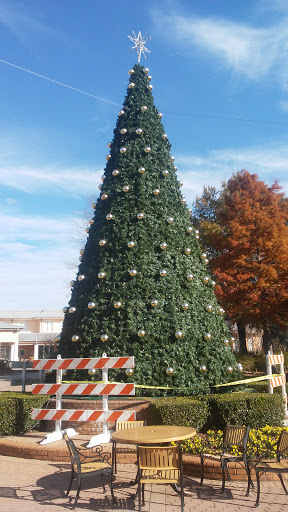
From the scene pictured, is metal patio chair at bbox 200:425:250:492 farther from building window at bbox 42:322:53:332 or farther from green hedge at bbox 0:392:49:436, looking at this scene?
building window at bbox 42:322:53:332

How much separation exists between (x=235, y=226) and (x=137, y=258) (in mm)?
12135

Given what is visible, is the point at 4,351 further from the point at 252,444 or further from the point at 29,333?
the point at 252,444

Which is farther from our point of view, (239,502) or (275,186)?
(275,186)

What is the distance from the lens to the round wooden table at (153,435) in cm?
485

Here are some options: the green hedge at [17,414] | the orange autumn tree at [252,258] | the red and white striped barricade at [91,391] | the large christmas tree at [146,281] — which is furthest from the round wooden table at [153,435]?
the orange autumn tree at [252,258]

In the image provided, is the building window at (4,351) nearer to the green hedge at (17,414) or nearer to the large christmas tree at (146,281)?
the large christmas tree at (146,281)

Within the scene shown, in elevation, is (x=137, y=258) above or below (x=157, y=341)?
above

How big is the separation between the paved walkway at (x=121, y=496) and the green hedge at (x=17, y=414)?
1.94 meters

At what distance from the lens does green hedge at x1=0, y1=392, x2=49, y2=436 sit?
27.0 ft

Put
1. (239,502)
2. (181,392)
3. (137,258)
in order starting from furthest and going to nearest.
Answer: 1. (137,258)
2. (181,392)
3. (239,502)

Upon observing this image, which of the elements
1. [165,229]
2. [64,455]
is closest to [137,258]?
[165,229]

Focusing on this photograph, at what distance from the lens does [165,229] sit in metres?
10.4

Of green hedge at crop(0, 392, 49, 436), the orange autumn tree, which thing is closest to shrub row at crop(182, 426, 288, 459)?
green hedge at crop(0, 392, 49, 436)

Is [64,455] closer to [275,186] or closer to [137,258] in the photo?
[137,258]
